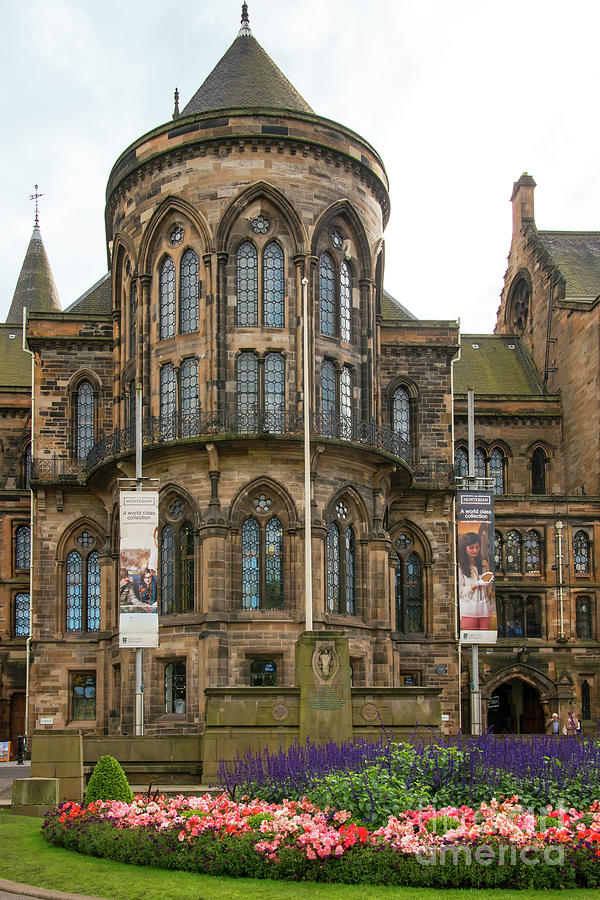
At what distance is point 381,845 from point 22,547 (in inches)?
1437

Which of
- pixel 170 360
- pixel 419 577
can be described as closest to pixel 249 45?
pixel 170 360

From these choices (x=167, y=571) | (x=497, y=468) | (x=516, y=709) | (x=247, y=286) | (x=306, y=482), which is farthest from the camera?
(x=497, y=468)

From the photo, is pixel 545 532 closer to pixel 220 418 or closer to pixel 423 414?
pixel 423 414

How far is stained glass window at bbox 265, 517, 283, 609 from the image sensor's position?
37031mm

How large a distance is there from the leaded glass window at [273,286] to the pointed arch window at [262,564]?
6.33m

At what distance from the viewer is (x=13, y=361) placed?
58031 millimetres

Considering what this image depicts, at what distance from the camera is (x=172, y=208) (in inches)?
1570

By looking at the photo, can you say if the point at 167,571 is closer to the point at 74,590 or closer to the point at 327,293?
the point at 74,590

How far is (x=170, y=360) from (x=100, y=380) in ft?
18.3

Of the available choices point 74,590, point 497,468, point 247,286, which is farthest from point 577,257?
point 74,590

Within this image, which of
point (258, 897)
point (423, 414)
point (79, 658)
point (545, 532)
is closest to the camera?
point (258, 897)

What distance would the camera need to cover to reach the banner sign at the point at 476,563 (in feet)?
119

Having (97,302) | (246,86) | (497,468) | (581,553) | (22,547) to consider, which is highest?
(246,86)

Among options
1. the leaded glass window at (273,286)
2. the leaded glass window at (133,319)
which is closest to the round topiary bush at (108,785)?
the leaded glass window at (273,286)
